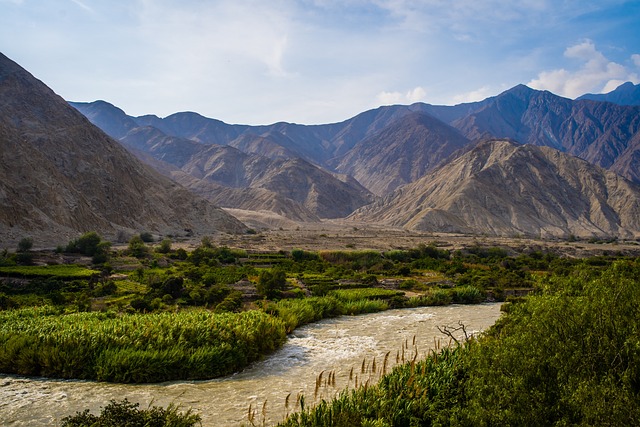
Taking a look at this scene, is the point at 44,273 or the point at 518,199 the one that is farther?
the point at 518,199

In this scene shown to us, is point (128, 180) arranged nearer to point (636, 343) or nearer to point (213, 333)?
point (213, 333)

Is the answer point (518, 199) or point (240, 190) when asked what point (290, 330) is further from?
point (240, 190)

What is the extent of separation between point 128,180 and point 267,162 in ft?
371

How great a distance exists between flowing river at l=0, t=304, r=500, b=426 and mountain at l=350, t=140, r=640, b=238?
9971 centimetres

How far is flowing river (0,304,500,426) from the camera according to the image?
30.1ft

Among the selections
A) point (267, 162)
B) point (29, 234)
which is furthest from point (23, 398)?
point (267, 162)

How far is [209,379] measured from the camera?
11797 millimetres

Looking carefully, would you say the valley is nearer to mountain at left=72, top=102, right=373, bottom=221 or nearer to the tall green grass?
the tall green grass

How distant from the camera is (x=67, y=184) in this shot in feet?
228

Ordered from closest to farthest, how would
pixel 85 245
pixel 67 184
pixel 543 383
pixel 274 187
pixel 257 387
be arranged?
pixel 543 383 → pixel 257 387 → pixel 85 245 → pixel 67 184 → pixel 274 187

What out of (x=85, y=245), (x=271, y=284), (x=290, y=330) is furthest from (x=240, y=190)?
(x=290, y=330)

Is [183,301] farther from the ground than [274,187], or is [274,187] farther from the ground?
[274,187]

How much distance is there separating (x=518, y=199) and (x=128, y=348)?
427 feet

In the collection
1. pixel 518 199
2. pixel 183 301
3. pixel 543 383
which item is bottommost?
pixel 183 301
